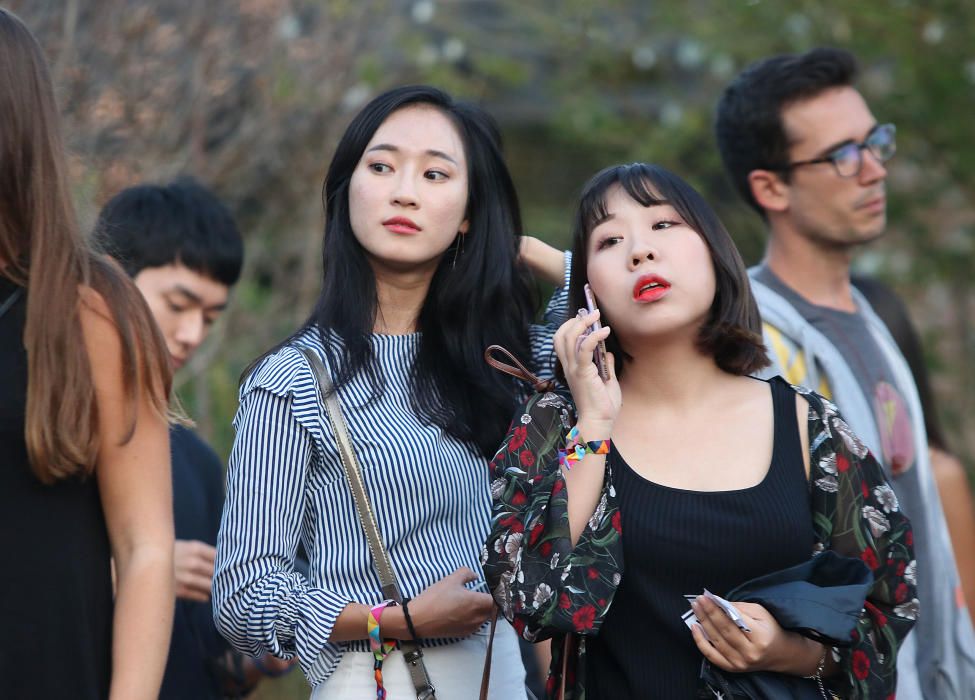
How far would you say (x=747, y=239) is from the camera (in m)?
8.85

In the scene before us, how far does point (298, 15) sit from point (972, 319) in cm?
473

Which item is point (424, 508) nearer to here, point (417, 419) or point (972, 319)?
point (417, 419)

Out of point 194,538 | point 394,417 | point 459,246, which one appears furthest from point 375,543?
point 194,538

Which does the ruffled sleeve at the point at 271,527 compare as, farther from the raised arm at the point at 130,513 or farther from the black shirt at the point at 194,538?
the black shirt at the point at 194,538

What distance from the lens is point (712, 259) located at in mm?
2867

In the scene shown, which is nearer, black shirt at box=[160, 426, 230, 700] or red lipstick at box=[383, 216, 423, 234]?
red lipstick at box=[383, 216, 423, 234]

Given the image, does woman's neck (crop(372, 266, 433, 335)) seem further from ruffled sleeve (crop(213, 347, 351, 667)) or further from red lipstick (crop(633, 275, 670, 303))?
red lipstick (crop(633, 275, 670, 303))

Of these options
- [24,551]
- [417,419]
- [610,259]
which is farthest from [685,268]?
[24,551]

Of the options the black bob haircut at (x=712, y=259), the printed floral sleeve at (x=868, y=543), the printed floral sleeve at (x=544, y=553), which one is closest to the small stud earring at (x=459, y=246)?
the black bob haircut at (x=712, y=259)

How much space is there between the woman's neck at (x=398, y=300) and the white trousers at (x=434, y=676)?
2.43 ft

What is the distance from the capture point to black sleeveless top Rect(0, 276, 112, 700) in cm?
254

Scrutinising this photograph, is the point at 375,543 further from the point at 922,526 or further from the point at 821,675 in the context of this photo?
the point at 922,526

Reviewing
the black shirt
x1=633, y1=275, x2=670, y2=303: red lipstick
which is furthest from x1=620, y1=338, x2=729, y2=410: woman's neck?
the black shirt

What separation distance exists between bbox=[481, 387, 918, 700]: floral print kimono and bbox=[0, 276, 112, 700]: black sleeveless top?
31.0 inches
